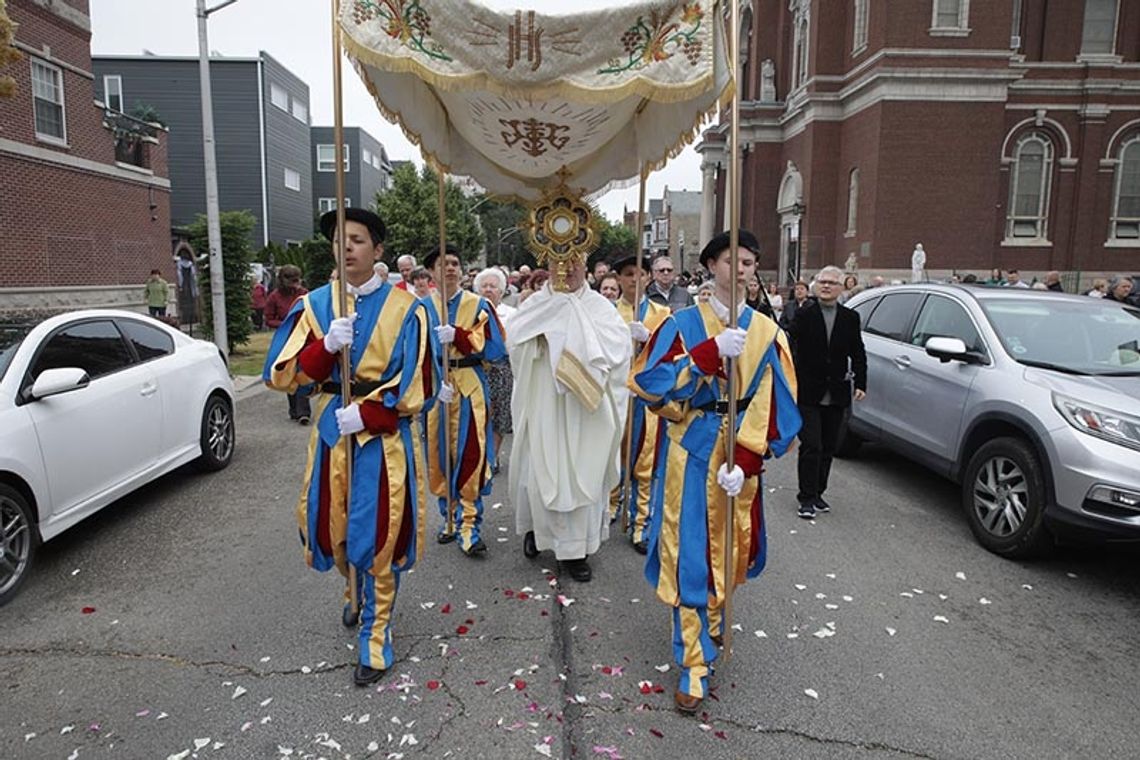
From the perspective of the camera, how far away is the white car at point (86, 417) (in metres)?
4.56

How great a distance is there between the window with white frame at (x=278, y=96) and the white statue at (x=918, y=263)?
2768cm

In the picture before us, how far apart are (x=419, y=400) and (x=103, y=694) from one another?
6.40 ft

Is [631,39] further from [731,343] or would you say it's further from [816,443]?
[816,443]

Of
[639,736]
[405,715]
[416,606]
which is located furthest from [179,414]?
[639,736]

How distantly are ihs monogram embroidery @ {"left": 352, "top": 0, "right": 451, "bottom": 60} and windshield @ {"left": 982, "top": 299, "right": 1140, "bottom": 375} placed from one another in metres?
4.66

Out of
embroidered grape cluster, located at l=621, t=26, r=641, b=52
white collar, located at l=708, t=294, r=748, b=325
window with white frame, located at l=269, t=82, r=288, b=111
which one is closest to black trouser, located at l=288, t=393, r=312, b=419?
white collar, located at l=708, t=294, r=748, b=325

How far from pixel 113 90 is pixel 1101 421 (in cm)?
3951

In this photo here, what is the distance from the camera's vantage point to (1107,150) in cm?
2828

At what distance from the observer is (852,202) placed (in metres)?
28.5

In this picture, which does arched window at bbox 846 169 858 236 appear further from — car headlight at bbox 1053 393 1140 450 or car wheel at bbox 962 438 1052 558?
car headlight at bbox 1053 393 1140 450

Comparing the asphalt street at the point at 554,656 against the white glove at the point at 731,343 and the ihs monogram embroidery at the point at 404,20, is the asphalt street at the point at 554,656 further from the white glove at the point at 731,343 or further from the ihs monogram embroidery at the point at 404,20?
the ihs monogram embroidery at the point at 404,20

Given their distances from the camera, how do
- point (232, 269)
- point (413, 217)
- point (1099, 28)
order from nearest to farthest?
point (232, 269), point (1099, 28), point (413, 217)

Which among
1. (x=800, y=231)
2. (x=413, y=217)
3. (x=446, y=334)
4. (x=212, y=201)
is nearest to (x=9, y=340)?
(x=446, y=334)

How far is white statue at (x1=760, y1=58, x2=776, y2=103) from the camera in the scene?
34625mm
